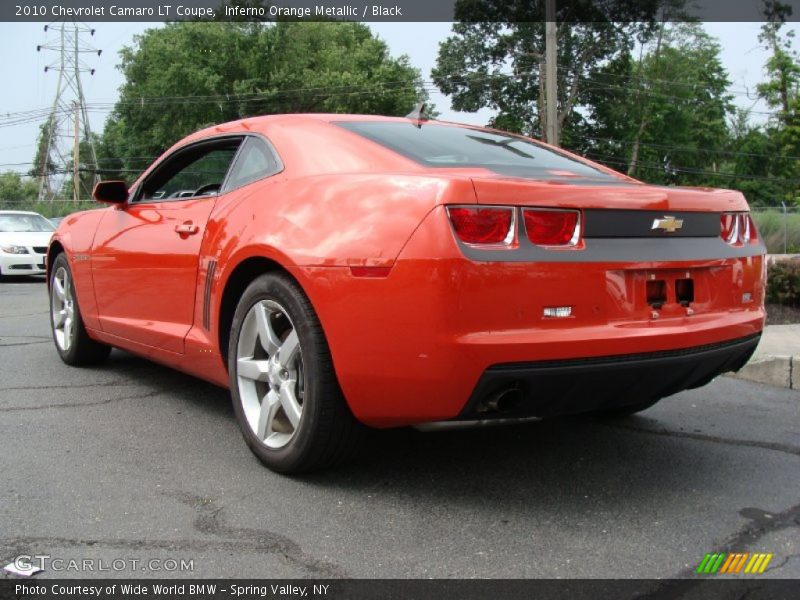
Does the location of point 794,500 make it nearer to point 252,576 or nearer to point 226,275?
point 252,576

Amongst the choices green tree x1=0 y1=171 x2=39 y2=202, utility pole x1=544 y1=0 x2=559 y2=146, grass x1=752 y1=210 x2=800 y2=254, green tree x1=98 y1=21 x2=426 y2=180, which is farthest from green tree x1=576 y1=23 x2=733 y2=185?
green tree x1=0 y1=171 x2=39 y2=202

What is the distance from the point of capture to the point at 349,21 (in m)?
58.7

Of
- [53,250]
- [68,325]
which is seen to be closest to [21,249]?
[53,250]

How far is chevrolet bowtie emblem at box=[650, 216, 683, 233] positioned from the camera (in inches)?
114

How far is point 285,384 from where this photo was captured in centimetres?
317

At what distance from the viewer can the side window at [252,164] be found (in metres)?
3.53

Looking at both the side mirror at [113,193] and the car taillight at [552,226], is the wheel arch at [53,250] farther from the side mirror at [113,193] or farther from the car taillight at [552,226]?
the car taillight at [552,226]

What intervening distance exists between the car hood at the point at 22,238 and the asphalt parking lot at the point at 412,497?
12.0 m

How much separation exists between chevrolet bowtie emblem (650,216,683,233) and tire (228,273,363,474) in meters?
1.29

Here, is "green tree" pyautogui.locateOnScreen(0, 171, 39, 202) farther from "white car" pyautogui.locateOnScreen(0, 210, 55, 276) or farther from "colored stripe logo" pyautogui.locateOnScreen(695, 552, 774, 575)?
"colored stripe logo" pyautogui.locateOnScreen(695, 552, 774, 575)

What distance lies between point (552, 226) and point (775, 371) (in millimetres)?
3370

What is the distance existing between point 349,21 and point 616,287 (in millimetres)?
59726

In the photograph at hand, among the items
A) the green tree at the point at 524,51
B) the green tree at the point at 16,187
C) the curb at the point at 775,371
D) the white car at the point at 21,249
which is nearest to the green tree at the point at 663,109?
the green tree at the point at 524,51

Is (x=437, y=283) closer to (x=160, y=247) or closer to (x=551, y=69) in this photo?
(x=160, y=247)
